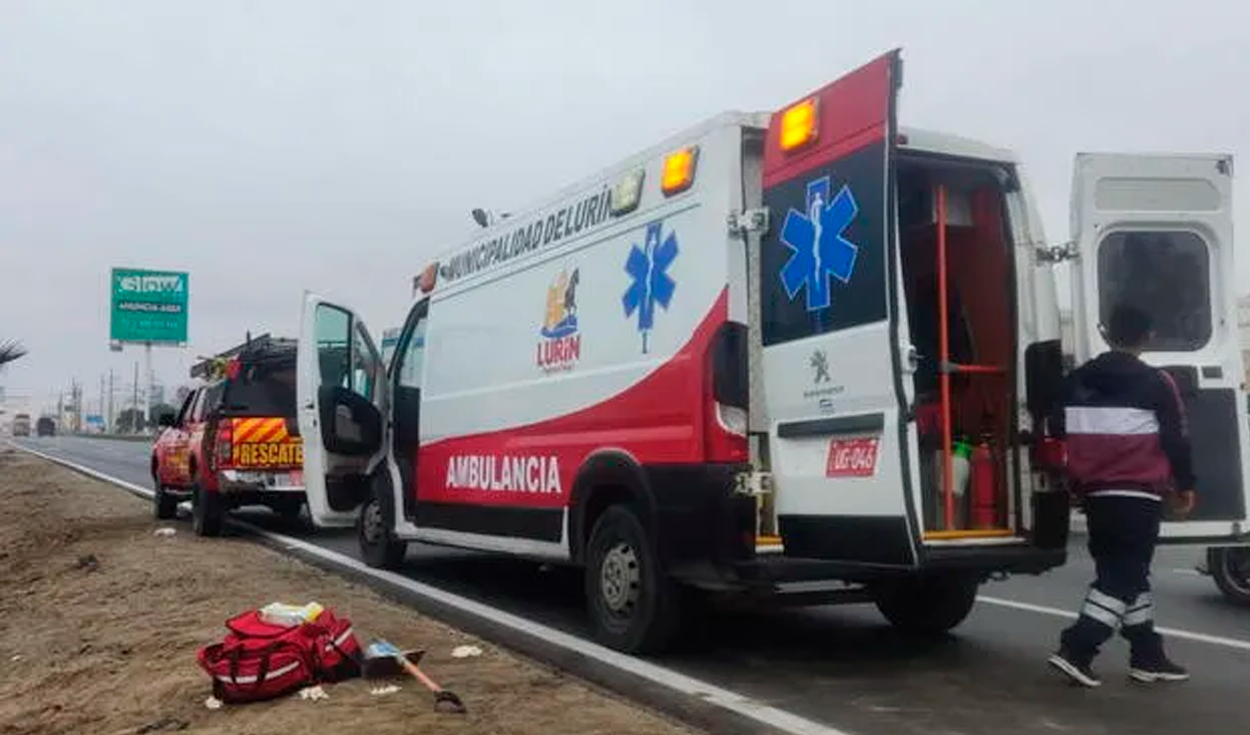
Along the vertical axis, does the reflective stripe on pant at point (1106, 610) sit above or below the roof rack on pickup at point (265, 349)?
below

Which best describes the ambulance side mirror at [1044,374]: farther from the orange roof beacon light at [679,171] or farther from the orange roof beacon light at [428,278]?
the orange roof beacon light at [428,278]

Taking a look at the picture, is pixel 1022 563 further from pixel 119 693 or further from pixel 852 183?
pixel 119 693

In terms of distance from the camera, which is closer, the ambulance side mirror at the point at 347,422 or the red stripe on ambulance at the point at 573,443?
the red stripe on ambulance at the point at 573,443

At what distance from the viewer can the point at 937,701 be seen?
6.07 meters

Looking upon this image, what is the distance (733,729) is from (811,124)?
2.83 m

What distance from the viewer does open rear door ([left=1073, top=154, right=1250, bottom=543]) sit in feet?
21.5

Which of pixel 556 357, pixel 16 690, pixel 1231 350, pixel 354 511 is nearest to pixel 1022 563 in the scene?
pixel 1231 350

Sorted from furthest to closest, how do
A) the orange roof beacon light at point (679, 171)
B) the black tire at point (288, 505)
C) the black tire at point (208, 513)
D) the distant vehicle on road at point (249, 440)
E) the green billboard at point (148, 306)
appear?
the green billboard at point (148, 306), the black tire at point (288, 505), the black tire at point (208, 513), the distant vehicle on road at point (249, 440), the orange roof beacon light at point (679, 171)

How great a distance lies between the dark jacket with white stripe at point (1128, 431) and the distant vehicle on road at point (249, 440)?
9.81 meters

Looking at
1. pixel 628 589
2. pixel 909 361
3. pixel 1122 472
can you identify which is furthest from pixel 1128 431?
pixel 628 589

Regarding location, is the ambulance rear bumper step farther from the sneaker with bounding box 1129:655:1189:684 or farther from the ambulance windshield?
the ambulance windshield

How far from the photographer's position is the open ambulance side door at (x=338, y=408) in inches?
421

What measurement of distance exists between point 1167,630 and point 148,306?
4023cm

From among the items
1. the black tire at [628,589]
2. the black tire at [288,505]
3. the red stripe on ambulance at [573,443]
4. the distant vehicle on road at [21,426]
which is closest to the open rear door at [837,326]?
the red stripe on ambulance at [573,443]
